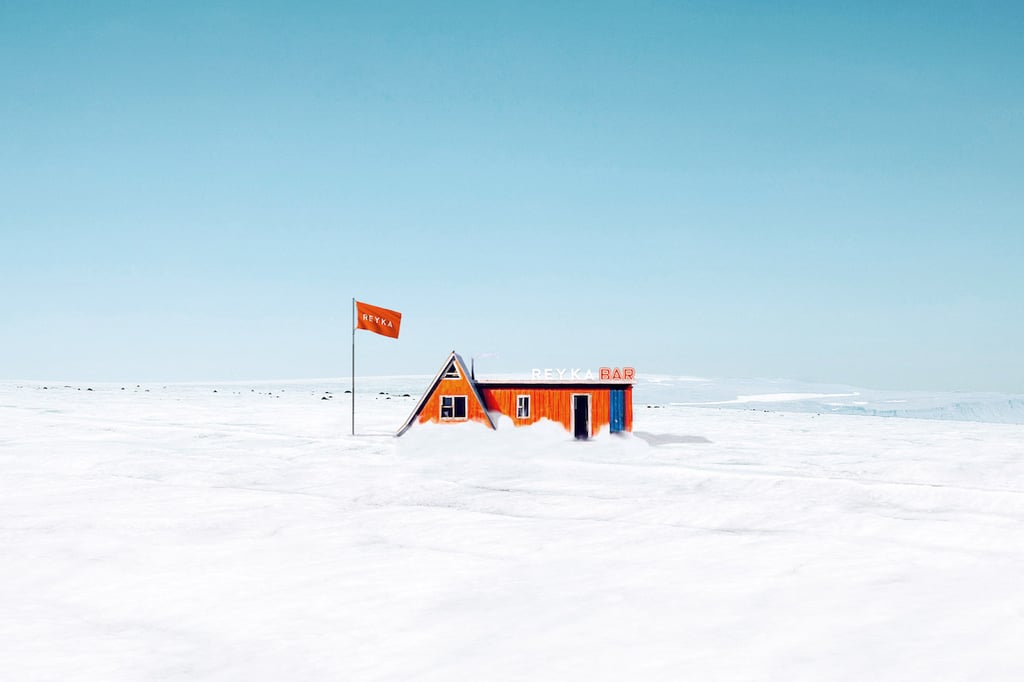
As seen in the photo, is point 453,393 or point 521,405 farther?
point 521,405

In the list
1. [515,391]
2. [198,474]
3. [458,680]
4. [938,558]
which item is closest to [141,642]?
[458,680]

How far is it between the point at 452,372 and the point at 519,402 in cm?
276

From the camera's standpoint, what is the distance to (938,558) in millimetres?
11422

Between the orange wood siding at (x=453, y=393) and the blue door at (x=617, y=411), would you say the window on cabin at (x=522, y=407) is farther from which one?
the blue door at (x=617, y=411)

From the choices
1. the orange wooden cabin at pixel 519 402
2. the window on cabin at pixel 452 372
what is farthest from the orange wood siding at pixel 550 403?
the window on cabin at pixel 452 372

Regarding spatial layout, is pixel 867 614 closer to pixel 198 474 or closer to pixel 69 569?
pixel 69 569

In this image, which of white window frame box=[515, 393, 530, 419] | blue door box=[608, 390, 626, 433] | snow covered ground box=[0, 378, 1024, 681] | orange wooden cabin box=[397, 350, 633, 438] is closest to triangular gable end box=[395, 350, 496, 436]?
orange wooden cabin box=[397, 350, 633, 438]

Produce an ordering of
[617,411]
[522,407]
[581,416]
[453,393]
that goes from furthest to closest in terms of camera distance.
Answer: [617,411]
[581,416]
[522,407]
[453,393]

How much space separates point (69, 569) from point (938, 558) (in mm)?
12175

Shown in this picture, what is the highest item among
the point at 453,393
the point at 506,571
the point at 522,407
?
the point at 453,393

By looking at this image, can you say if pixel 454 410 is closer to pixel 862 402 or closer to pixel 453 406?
pixel 453 406

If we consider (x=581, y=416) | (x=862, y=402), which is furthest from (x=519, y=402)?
(x=862, y=402)

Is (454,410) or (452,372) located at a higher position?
(452,372)

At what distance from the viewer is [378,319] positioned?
31.3 m
